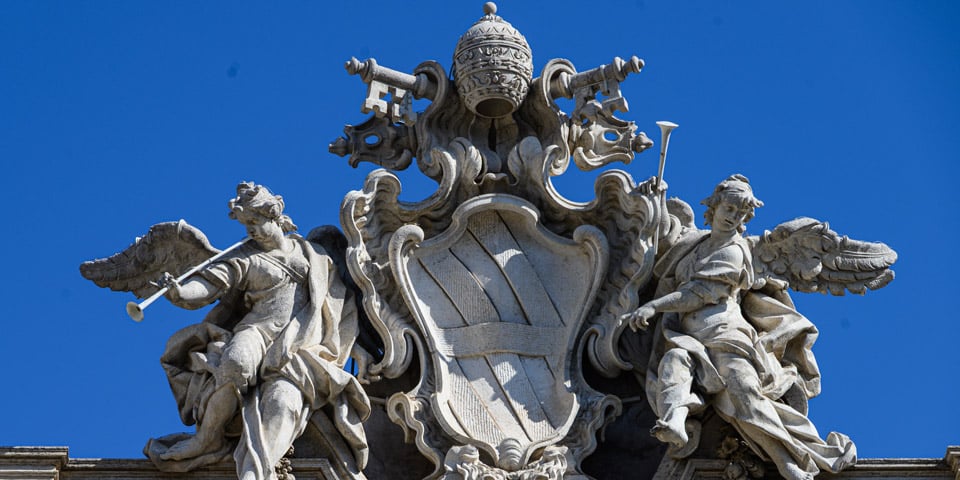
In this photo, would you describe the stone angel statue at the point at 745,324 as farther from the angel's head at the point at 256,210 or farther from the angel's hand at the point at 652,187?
the angel's head at the point at 256,210

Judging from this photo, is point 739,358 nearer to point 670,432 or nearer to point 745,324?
point 745,324

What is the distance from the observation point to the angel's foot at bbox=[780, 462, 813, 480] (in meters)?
22.4

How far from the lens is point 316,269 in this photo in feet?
77.2

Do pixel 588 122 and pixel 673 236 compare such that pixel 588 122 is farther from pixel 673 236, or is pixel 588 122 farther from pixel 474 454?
pixel 474 454

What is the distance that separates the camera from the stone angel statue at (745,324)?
22609 millimetres

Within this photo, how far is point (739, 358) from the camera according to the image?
22844 mm

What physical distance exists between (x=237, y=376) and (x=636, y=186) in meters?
3.33

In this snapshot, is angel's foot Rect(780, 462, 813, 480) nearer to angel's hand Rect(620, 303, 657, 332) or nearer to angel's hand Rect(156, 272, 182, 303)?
angel's hand Rect(620, 303, 657, 332)

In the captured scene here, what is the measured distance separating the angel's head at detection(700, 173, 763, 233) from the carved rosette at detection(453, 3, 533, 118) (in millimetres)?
1830

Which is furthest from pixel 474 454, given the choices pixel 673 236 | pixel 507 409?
pixel 673 236

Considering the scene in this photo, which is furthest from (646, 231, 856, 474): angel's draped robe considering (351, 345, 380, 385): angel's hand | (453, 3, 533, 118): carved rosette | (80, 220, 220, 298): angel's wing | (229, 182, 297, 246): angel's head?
(80, 220, 220, 298): angel's wing

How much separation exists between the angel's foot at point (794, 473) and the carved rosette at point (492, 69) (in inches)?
146

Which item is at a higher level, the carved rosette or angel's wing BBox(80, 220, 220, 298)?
the carved rosette

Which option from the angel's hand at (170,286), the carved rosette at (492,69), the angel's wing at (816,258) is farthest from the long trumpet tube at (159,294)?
the angel's wing at (816,258)
